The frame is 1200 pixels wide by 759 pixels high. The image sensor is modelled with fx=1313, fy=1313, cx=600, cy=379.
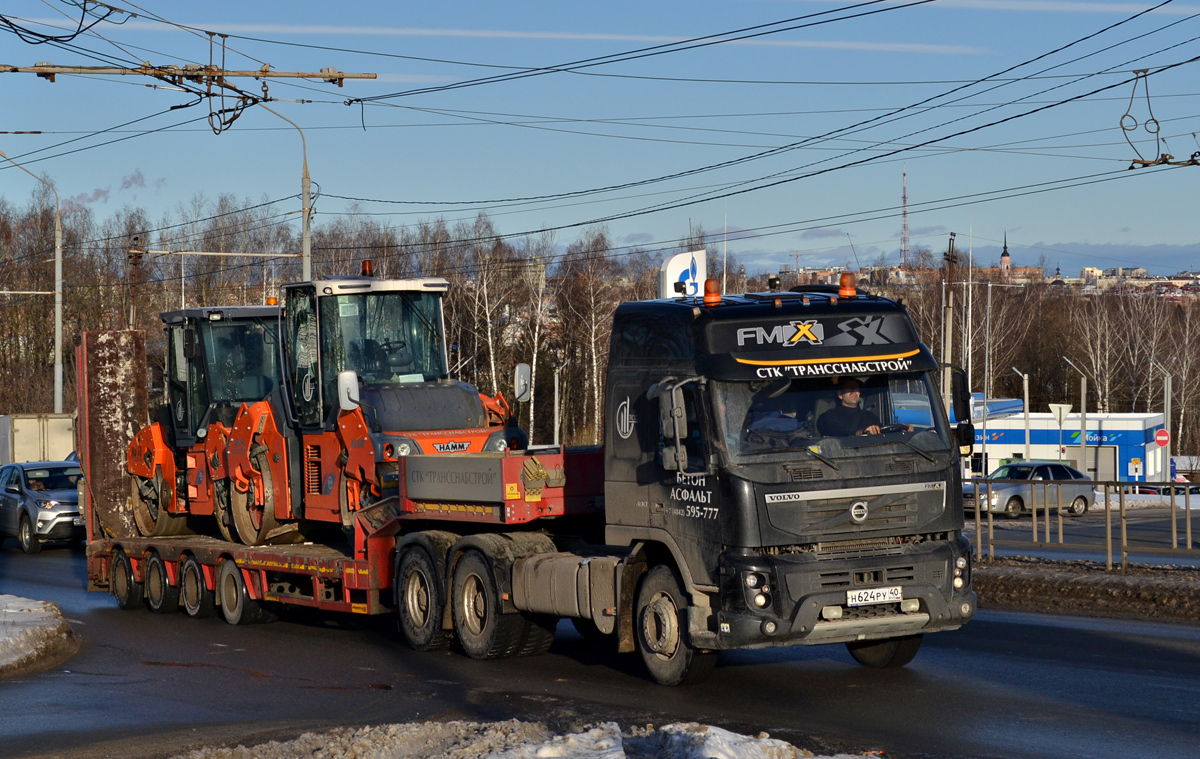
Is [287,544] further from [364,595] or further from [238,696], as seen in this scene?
[238,696]

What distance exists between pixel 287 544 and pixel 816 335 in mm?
7716

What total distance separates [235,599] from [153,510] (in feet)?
10.9

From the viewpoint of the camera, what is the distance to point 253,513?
591 inches

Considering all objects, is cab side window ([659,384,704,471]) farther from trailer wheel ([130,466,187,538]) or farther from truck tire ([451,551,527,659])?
trailer wheel ([130,466,187,538])

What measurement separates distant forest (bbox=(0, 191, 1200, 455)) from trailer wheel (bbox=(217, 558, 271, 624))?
127 feet

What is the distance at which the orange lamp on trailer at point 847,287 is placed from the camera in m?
10.1

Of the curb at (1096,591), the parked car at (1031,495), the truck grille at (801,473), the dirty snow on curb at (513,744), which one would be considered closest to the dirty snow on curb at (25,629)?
the dirty snow on curb at (513,744)

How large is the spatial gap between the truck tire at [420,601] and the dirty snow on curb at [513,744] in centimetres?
378

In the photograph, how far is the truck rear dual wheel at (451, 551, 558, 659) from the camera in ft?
36.9

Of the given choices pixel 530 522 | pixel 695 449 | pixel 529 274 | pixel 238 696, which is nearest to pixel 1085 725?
pixel 695 449

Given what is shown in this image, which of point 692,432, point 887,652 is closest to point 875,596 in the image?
point 887,652

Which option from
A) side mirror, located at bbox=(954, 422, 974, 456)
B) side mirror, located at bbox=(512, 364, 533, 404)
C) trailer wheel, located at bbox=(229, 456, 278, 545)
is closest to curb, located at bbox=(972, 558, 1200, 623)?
side mirror, located at bbox=(954, 422, 974, 456)

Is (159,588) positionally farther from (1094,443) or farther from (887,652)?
(1094,443)

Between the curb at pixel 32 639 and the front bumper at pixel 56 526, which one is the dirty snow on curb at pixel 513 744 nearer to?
the curb at pixel 32 639
